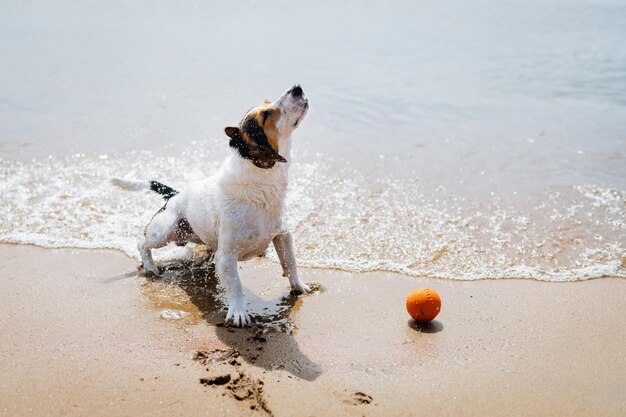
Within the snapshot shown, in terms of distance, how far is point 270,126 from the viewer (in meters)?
4.21

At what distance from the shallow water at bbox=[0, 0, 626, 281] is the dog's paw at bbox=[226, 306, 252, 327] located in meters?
1.20

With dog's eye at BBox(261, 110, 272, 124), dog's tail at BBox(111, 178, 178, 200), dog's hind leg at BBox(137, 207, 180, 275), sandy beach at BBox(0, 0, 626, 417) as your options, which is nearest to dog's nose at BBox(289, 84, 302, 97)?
dog's eye at BBox(261, 110, 272, 124)

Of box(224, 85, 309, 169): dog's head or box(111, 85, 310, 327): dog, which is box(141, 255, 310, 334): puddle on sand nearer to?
box(111, 85, 310, 327): dog

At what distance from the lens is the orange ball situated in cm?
426

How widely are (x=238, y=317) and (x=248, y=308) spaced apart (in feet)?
1.11

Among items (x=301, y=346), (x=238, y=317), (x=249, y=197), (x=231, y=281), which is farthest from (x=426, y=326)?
(x=249, y=197)

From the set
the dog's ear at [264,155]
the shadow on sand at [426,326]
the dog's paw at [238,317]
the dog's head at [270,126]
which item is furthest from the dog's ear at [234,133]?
the shadow on sand at [426,326]

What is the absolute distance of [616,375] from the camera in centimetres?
375

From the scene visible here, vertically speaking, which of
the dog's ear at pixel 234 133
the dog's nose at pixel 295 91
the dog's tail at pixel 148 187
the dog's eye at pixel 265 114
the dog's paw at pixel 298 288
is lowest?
the dog's paw at pixel 298 288

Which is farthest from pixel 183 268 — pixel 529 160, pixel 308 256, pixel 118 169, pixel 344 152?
pixel 529 160

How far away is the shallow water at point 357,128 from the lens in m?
5.94

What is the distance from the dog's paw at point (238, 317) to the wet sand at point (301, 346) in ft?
0.22

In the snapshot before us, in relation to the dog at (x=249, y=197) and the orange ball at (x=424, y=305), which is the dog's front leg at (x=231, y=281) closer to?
the dog at (x=249, y=197)

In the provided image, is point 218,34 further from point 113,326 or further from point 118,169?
point 113,326
